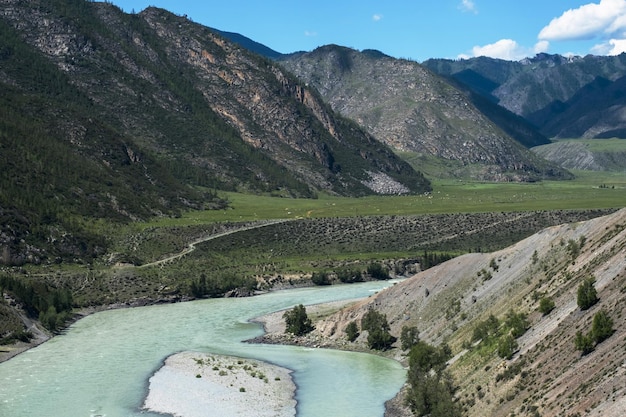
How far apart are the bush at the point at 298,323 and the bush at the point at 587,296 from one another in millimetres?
49104

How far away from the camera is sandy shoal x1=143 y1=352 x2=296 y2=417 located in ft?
246

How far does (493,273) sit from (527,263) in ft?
19.1

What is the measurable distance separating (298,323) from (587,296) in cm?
5064

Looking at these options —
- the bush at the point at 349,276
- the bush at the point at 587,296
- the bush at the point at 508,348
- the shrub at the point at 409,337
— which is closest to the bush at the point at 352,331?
the shrub at the point at 409,337

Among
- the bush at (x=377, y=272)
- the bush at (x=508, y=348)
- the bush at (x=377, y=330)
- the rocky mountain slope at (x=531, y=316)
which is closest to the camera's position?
the rocky mountain slope at (x=531, y=316)

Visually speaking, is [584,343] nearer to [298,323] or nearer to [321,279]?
[298,323]

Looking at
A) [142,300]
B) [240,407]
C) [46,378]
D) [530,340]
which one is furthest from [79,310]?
[530,340]

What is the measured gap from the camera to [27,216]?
560 ft

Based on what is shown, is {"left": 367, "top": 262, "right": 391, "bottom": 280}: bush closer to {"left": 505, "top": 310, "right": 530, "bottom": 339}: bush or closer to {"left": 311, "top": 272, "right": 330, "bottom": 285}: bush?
{"left": 311, "top": 272, "right": 330, "bottom": 285}: bush

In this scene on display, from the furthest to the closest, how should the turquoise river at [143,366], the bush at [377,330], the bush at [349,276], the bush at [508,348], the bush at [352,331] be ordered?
1. the bush at [349,276]
2. the bush at [352,331]
3. the bush at [377,330]
4. the turquoise river at [143,366]
5. the bush at [508,348]

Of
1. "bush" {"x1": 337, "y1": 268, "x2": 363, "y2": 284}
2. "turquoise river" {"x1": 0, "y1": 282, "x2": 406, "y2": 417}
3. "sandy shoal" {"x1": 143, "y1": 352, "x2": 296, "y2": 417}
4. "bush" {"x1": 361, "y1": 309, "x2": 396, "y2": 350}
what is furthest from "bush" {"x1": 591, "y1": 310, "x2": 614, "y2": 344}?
"bush" {"x1": 337, "y1": 268, "x2": 363, "y2": 284}

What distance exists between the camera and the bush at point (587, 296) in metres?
64.4

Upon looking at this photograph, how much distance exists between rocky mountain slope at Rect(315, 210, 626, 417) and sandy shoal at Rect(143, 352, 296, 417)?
14772mm

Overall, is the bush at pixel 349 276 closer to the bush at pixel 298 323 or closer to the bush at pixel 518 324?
the bush at pixel 298 323
